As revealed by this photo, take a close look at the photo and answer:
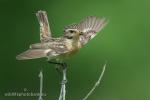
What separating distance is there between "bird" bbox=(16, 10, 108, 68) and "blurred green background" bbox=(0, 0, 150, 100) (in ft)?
11.8

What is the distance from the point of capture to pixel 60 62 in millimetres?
5023

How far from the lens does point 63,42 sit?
5406mm

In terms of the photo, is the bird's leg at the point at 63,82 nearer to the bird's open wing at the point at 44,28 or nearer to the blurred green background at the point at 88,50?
the bird's open wing at the point at 44,28

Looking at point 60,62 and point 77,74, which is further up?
point 60,62

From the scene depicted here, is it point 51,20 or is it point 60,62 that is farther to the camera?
point 51,20

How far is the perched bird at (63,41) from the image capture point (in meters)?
4.87

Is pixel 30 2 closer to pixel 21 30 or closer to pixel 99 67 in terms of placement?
pixel 21 30

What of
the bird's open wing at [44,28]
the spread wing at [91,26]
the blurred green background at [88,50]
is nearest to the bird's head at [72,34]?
the bird's open wing at [44,28]

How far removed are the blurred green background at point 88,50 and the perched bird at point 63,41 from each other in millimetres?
3608

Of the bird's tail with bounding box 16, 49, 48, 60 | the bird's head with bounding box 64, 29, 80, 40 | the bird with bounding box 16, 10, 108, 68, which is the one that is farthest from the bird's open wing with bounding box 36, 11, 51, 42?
the bird's tail with bounding box 16, 49, 48, 60

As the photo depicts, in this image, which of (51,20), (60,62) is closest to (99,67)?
(51,20)

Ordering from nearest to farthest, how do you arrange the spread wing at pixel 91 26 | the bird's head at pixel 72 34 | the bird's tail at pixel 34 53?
1. the bird's tail at pixel 34 53
2. the bird's head at pixel 72 34
3. the spread wing at pixel 91 26

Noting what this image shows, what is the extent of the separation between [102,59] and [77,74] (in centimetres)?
40

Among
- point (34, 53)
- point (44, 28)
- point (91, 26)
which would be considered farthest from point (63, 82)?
point (91, 26)
